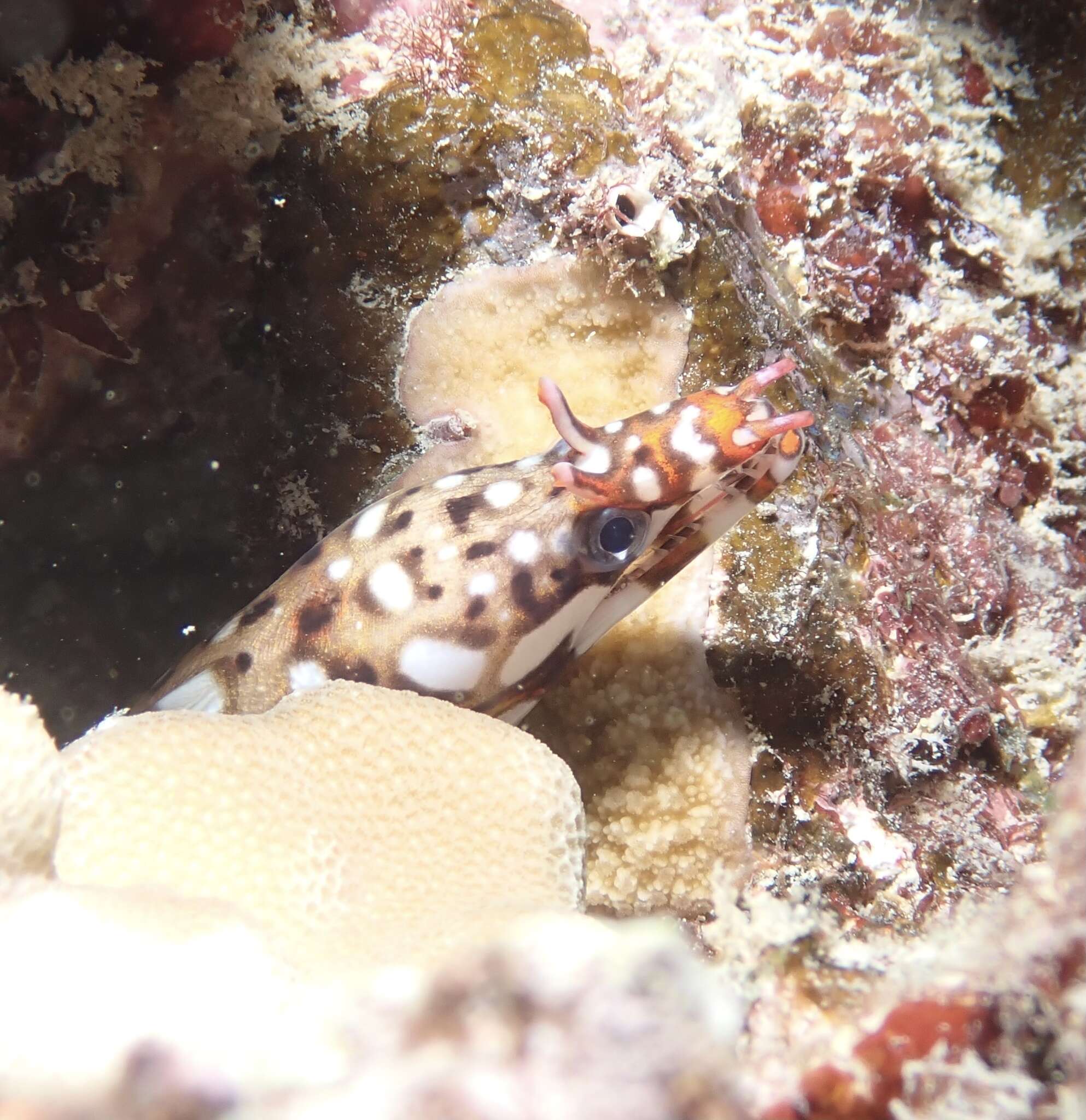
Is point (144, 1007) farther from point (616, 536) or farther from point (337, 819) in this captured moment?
point (616, 536)

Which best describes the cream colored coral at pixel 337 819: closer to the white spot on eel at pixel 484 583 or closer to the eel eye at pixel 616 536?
the white spot on eel at pixel 484 583

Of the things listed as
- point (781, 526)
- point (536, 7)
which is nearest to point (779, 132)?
point (536, 7)

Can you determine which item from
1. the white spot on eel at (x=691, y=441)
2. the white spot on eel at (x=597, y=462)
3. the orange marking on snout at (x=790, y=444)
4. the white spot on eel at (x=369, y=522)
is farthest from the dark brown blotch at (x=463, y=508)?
the orange marking on snout at (x=790, y=444)

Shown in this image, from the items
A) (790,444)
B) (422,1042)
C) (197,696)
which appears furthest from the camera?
(197,696)

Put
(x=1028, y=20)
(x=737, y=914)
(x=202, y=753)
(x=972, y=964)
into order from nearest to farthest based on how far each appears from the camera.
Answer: (x=972, y=964)
(x=737, y=914)
(x=202, y=753)
(x=1028, y=20)

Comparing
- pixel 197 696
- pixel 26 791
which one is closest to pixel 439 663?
pixel 197 696

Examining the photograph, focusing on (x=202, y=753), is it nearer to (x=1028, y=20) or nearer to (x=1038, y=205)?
(x=1038, y=205)

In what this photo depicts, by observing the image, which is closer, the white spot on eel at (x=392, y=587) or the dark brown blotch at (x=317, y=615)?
the white spot on eel at (x=392, y=587)
